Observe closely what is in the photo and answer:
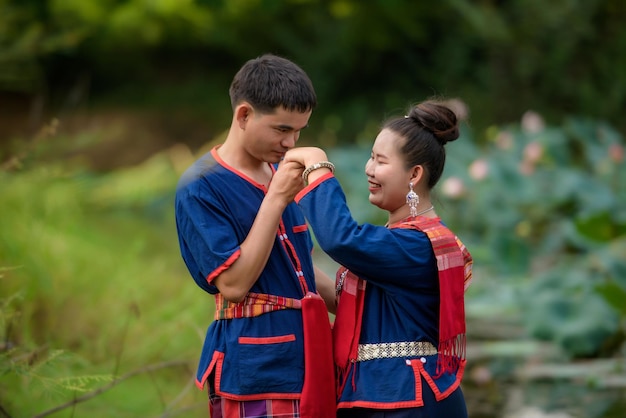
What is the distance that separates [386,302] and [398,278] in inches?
4.1

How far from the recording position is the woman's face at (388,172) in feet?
8.94

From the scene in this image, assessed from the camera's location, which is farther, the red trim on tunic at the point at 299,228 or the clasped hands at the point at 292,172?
the red trim on tunic at the point at 299,228

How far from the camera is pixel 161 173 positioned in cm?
1213

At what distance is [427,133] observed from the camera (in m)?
2.76

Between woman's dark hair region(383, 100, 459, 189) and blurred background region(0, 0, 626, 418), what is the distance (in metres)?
0.24

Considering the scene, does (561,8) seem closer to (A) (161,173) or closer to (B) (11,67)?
(A) (161,173)

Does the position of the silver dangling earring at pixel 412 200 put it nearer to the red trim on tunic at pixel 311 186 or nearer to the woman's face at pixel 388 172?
the woman's face at pixel 388 172

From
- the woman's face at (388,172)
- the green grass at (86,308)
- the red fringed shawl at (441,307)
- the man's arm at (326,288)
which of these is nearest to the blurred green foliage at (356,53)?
the green grass at (86,308)

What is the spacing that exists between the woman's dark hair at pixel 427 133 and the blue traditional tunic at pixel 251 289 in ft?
1.31

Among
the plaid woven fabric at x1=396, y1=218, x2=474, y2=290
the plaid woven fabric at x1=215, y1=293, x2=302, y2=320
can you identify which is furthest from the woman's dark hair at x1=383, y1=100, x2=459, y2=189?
the plaid woven fabric at x1=215, y1=293, x2=302, y2=320

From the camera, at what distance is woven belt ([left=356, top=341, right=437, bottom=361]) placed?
8.74 ft

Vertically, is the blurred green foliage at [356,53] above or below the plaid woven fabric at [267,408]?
above

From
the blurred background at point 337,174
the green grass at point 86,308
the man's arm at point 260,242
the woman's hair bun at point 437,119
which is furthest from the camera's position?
the blurred background at point 337,174

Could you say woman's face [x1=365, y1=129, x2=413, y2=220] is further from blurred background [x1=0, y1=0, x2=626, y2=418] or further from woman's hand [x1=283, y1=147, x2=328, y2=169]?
blurred background [x1=0, y1=0, x2=626, y2=418]
